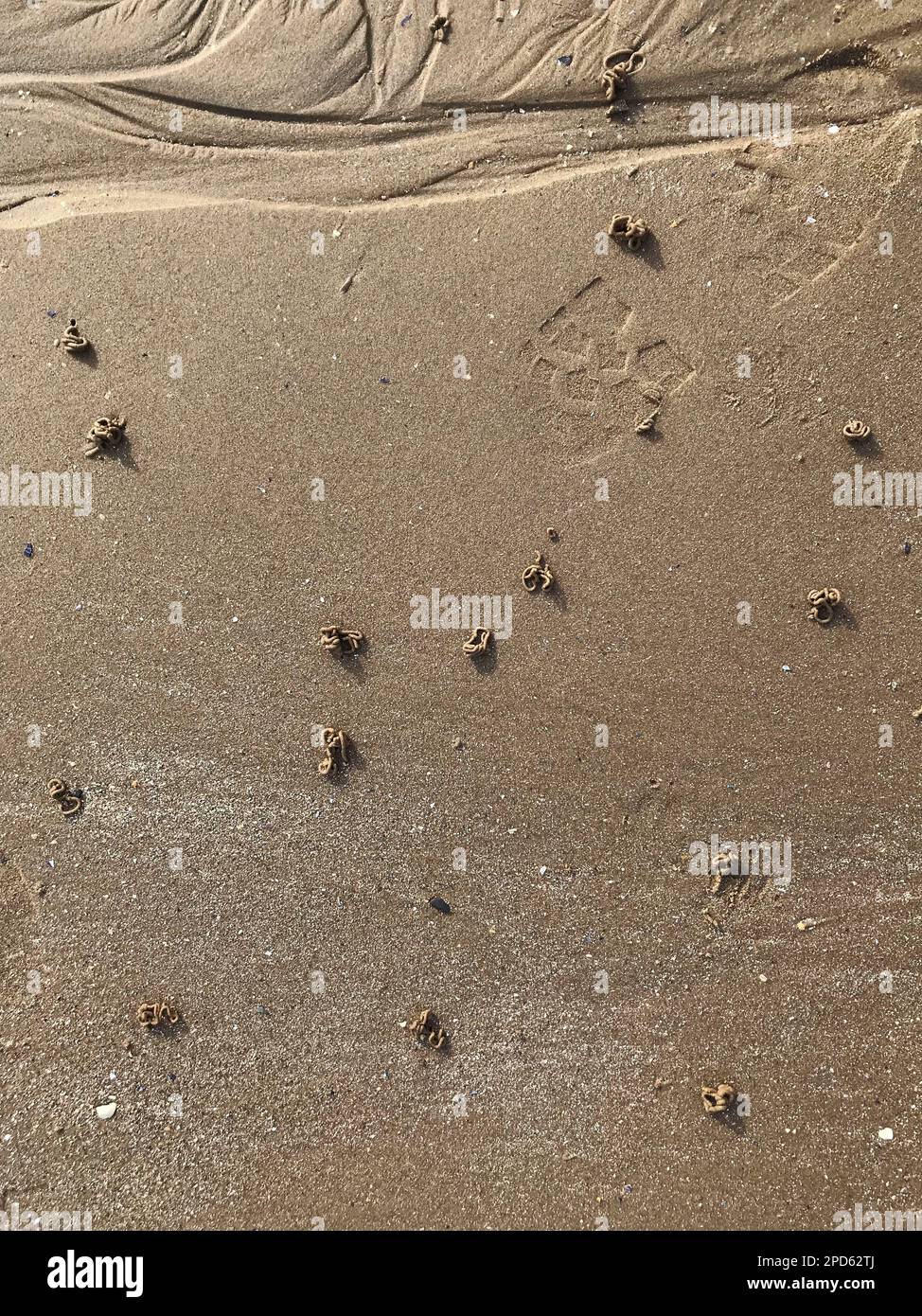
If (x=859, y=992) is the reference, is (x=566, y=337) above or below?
above

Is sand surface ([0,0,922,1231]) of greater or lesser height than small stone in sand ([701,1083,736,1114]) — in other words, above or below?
above

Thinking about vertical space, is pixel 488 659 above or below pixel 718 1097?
above

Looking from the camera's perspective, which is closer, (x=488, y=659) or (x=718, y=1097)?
(x=718, y=1097)

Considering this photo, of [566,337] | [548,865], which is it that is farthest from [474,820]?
[566,337]

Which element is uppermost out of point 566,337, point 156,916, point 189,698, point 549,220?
point 549,220

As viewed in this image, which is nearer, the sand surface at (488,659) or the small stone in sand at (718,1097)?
the small stone in sand at (718,1097)

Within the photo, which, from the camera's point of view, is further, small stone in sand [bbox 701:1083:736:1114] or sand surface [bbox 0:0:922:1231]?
sand surface [bbox 0:0:922:1231]

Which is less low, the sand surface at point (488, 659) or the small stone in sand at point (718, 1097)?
the sand surface at point (488, 659)
